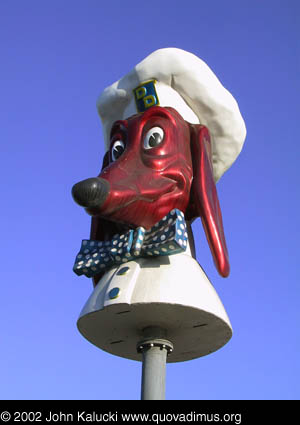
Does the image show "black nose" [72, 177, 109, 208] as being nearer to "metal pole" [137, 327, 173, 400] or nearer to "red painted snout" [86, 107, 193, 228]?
"red painted snout" [86, 107, 193, 228]

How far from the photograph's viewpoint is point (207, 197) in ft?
25.2

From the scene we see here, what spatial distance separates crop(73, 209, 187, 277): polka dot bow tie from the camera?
707 cm

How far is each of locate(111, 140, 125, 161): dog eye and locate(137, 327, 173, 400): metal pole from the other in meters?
2.08

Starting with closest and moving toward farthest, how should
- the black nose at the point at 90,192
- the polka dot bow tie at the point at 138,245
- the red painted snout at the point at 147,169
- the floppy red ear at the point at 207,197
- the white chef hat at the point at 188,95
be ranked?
the black nose at the point at 90,192, the polka dot bow tie at the point at 138,245, the red painted snout at the point at 147,169, the floppy red ear at the point at 207,197, the white chef hat at the point at 188,95

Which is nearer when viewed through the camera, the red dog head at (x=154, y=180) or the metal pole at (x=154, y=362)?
the metal pole at (x=154, y=362)

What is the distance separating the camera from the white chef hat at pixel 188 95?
8.38 meters

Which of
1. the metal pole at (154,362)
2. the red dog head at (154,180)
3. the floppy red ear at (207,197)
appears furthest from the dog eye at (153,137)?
the metal pole at (154,362)

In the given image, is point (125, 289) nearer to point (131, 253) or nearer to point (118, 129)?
point (131, 253)

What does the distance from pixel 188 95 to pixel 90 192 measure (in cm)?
232

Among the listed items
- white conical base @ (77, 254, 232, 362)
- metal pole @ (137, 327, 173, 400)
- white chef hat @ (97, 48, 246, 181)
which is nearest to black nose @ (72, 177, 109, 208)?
Answer: white conical base @ (77, 254, 232, 362)

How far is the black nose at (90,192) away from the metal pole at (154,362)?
1.47 metres

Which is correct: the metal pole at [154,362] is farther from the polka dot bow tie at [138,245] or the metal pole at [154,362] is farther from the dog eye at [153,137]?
the dog eye at [153,137]
